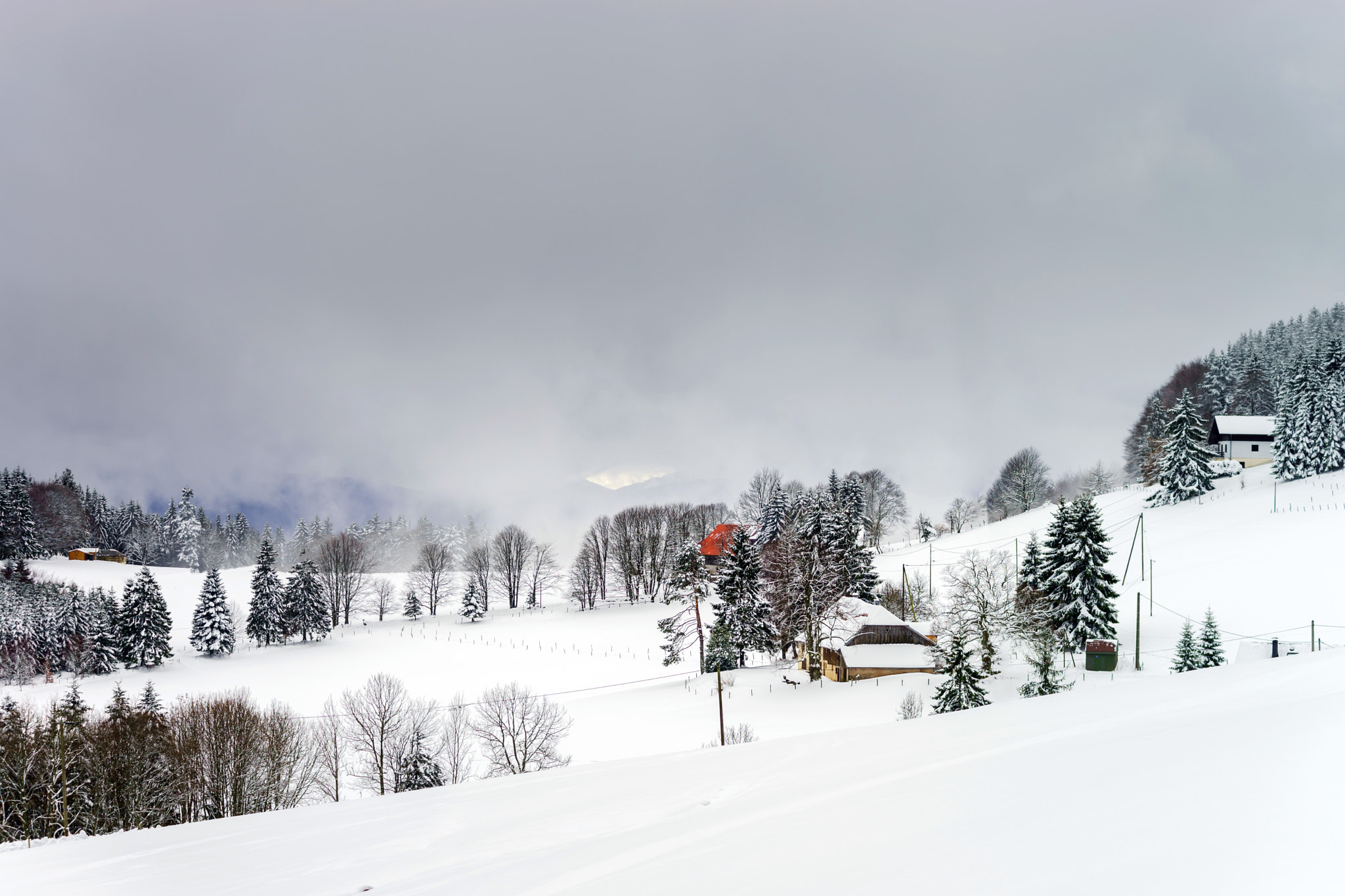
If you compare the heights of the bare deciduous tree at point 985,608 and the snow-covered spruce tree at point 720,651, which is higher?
the bare deciduous tree at point 985,608

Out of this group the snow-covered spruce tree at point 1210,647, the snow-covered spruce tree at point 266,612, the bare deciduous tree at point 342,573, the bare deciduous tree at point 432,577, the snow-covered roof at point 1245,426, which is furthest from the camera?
the bare deciduous tree at point 432,577

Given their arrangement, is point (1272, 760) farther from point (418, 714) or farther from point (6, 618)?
point (6, 618)

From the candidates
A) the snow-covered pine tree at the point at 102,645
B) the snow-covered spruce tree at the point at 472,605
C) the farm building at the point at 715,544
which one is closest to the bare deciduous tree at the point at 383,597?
the snow-covered spruce tree at the point at 472,605

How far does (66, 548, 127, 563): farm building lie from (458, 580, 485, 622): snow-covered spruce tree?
6369cm

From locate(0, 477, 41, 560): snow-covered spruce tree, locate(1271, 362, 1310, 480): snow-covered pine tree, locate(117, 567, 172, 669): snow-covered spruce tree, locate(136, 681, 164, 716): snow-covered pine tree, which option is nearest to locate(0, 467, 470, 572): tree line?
locate(0, 477, 41, 560): snow-covered spruce tree

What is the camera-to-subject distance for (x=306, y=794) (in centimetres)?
3231

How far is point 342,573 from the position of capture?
79125 mm

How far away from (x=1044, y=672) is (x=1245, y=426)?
70.6m

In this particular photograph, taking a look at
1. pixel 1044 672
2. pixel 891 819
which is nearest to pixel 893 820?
pixel 891 819

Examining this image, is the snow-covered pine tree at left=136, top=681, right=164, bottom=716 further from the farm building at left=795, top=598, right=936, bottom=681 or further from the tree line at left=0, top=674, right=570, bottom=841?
the farm building at left=795, top=598, right=936, bottom=681

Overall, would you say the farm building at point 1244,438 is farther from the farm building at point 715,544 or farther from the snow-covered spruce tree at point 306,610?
the snow-covered spruce tree at point 306,610

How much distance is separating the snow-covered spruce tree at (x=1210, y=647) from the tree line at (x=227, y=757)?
29.5 metres

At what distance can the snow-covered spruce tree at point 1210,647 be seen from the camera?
28.2 metres

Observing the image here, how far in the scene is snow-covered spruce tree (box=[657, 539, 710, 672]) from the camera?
4723cm
